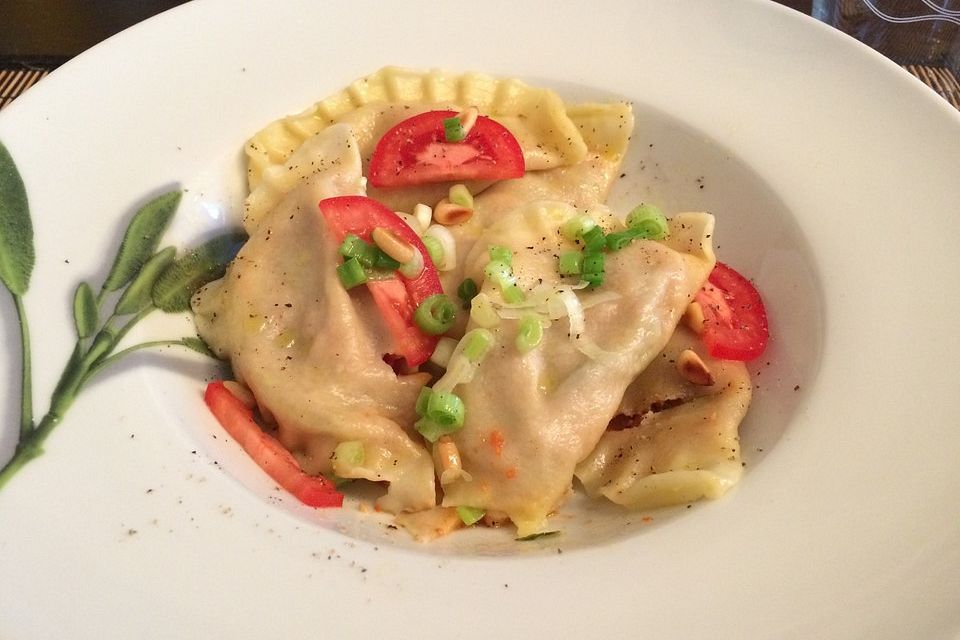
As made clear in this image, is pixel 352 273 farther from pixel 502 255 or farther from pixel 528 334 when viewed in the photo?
pixel 528 334

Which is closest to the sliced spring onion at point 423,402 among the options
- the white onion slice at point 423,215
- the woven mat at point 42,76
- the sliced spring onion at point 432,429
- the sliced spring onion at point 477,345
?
the sliced spring onion at point 432,429

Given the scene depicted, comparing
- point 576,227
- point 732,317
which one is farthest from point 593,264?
point 732,317

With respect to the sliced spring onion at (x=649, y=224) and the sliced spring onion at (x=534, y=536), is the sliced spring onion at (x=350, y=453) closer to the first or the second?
the sliced spring onion at (x=534, y=536)

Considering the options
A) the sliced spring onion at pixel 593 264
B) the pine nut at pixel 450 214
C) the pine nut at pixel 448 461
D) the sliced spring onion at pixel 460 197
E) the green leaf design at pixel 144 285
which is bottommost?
the pine nut at pixel 448 461

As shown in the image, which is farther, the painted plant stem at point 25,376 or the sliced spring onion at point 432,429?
the sliced spring onion at point 432,429

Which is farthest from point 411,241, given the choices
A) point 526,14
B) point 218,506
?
point 526,14

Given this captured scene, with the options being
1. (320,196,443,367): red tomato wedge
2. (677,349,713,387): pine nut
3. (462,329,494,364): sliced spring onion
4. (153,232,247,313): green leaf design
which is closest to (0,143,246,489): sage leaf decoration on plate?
(153,232,247,313): green leaf design
